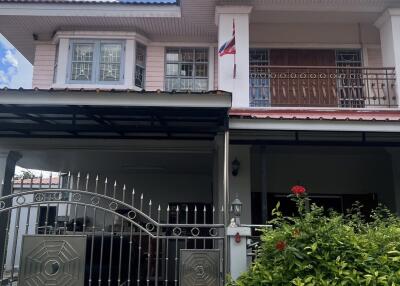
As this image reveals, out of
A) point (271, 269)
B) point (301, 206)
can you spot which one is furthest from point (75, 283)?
point (301, 206)

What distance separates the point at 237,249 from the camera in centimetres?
564

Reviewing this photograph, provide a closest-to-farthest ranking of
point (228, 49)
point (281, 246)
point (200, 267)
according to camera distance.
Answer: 1. point (281, 246)
2. point (200, 267)
3. point (228, 49)

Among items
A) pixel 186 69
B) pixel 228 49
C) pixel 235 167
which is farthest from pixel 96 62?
pixel 235 167

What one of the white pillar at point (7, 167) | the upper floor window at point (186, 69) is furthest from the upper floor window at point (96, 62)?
the white pillar at point (7, 167)

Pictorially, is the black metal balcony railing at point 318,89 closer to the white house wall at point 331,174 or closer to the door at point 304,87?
the door at point 304,87

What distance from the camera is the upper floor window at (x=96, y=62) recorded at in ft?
35.8

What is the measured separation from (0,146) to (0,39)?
402cm

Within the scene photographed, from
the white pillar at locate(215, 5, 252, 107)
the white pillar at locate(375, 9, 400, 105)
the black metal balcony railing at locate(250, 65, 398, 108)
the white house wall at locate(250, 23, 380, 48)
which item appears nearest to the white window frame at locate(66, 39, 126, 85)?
the white pillar at locate(215, 5, 252, 107)

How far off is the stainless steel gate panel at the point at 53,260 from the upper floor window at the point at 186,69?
618 centimetres

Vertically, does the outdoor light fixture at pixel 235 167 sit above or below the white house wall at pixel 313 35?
below

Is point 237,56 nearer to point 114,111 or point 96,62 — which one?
point 96,62

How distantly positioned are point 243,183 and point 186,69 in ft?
13.0

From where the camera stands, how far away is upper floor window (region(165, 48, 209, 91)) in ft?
36.9

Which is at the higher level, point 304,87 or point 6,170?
point 304,87
